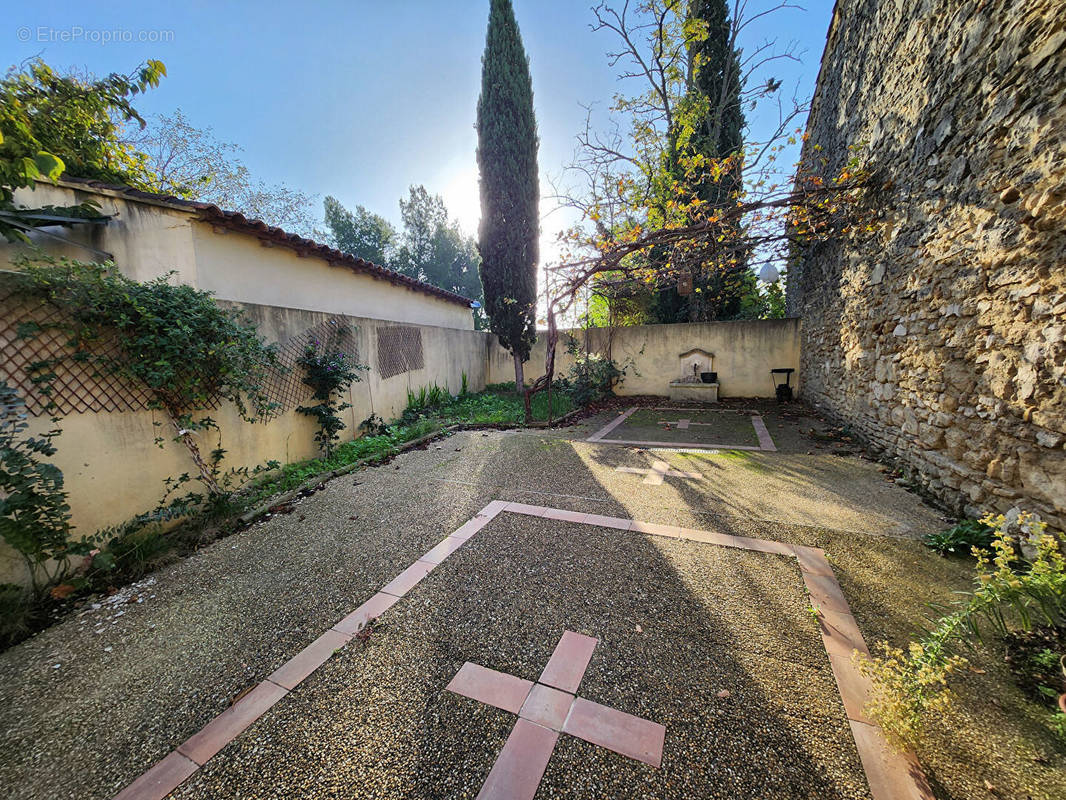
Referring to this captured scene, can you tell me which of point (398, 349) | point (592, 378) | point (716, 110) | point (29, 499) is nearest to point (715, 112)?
point (716, 110)

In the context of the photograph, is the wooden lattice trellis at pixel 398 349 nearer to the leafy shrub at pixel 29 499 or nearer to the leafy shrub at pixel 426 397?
the leafy shrub at pixel 426 397

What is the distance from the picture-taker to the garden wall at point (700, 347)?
799cm

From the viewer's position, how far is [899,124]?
11.7 ft

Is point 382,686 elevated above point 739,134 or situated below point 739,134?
below

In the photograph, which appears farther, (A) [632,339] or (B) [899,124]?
(A) [632,339]

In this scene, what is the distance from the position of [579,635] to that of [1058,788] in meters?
1.60

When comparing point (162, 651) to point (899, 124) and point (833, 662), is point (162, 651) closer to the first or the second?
point (833, 662)

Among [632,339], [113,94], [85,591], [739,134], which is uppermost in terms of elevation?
[739,134]

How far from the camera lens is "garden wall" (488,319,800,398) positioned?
7.99 metres

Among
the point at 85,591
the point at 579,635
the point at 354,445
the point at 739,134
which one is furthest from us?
the point at 739,134

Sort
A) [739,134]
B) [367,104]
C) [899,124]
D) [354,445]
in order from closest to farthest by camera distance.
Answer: [899,124] → [354,445] → [367,104] → [739,134]

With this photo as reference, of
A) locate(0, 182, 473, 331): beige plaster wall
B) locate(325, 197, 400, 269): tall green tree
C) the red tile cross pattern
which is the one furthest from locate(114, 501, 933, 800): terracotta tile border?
locate(325, 197, 400, 269): tall green tree

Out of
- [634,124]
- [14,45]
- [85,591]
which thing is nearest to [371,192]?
[634,124]

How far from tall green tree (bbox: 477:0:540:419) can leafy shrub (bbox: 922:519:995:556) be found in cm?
722
